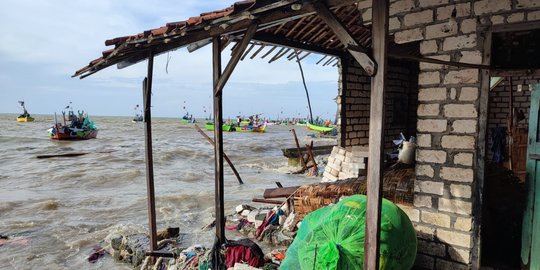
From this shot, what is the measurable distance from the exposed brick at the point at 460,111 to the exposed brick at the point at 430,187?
0.78 metres

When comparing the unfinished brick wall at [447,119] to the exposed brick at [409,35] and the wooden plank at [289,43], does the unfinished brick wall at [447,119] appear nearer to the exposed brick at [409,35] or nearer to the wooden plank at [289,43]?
the exposed brick at [409,35]

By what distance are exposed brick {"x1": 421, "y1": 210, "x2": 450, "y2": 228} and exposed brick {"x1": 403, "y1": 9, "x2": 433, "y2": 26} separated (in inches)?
85.9

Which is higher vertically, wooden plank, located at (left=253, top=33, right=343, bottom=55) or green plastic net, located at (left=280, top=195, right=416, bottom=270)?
wooden plank, located at (left=253, top=33, right=343, bottom=55)

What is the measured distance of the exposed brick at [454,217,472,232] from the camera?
3.64 metres

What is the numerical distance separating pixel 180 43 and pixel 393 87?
588 centimetres

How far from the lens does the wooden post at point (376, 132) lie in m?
2.30

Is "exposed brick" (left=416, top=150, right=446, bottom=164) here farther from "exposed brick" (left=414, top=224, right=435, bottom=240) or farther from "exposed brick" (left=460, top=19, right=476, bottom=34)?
"exposed brick" (left=460, top=19, right=476, bottom=34)

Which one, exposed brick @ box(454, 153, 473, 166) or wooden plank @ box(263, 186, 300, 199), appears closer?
exposed brick @ box(454, 153, 473, 166)

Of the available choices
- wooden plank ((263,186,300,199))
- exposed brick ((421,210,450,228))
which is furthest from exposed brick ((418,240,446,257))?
wooden plank ((263,186,300,199))

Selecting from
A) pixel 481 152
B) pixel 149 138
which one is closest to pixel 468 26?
pixel 481 152

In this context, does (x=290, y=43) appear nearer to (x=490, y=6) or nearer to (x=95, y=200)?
(x=490, y=6)

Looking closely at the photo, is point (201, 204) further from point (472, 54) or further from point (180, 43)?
point (472, 54)

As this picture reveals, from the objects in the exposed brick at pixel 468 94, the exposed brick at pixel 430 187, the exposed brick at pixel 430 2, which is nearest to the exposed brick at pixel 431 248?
the exposed brick at pixel 430 187

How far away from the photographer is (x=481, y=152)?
3.56 m
